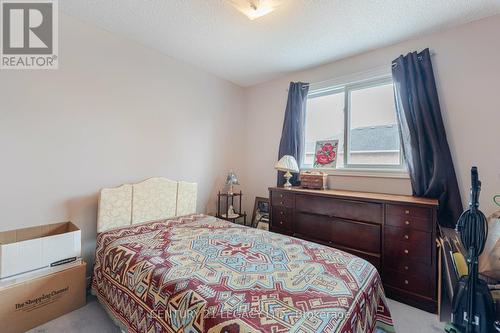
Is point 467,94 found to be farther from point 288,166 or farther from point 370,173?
point 288,166

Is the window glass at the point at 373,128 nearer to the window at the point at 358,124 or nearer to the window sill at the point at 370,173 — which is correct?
the window at the point at 358,124

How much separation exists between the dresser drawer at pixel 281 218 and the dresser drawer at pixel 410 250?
1055 mm

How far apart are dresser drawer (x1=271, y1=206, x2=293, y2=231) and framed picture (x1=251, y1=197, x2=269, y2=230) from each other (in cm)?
44

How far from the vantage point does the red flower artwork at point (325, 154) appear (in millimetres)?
3064

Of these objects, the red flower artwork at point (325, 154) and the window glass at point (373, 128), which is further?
the red flower artwork at point (325, 154)

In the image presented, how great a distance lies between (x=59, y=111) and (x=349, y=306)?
8.94 ft

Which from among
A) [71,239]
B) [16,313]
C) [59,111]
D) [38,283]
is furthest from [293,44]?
[16,313]

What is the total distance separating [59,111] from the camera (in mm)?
2098

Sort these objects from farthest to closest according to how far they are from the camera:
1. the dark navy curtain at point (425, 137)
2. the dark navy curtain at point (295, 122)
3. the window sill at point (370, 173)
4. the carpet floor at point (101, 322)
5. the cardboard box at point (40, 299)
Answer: the dark navy curtain at point (295, 122)
the window sill at point (370, 173)
the dark navy curtain at point (425, 137)
the carpet floor at point (101, 322)
the cardboard box at point (40, 299)

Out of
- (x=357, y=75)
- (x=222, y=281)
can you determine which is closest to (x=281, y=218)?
(x=222, y=281)

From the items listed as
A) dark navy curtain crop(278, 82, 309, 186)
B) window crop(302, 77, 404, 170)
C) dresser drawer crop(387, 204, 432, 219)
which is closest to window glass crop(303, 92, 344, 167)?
window crop(302, 77, 404, 170)

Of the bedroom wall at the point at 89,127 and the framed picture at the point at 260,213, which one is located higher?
the bedroom wall at the point at 89,127

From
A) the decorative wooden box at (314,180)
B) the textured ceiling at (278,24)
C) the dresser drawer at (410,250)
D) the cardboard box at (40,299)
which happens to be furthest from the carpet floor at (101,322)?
the textured ceiling at (278,24)

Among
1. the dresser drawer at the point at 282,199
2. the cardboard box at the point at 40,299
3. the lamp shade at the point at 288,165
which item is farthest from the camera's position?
the lamp shade at the point at 288,165
